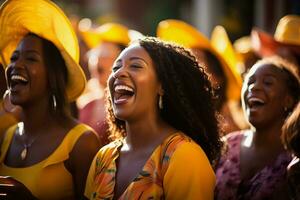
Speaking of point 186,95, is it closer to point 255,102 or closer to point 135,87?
point 135,87

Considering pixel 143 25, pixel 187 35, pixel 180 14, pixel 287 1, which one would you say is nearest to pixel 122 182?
pixel 187 35

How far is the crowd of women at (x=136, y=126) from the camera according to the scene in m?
4.23

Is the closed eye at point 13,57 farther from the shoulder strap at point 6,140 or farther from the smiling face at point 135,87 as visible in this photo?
the smiling face at point 135,87

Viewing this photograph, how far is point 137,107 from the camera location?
171 inches

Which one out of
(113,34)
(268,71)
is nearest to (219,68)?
(113,34)

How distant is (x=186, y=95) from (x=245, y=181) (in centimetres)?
93

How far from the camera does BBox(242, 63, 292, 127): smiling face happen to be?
518cm

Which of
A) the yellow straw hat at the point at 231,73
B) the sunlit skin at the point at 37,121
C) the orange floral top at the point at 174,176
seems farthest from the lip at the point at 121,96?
the yellow straw hat at the point at 231,73

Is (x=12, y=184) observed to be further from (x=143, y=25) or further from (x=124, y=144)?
(x=143, y=25)

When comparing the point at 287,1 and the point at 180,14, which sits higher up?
the point at 287,1

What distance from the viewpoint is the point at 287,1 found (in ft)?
40.8

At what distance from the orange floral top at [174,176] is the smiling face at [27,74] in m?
0.93

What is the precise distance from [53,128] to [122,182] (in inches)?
34.1

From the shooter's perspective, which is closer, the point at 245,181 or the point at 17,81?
the point at 17,81
